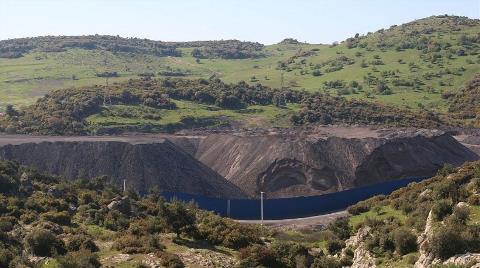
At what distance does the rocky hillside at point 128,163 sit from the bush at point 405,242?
36.5 m

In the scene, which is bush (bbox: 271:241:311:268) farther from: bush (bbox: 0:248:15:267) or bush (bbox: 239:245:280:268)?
bush (bbox: 0:248:15:267)

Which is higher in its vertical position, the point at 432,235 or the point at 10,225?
the point at 432,235

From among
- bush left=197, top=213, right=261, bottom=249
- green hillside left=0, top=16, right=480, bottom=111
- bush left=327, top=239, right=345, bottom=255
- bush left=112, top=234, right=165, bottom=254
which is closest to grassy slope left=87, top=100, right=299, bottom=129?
green hillside left=0, top=16, right=480, bottom=111

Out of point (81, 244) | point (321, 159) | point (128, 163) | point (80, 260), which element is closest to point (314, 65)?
point (321, 159)

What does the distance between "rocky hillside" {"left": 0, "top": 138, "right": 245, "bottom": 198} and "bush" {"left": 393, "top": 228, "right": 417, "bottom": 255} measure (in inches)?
1439

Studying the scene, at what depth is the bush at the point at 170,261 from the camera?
99.8ft

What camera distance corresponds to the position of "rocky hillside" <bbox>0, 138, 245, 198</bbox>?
6494 cm

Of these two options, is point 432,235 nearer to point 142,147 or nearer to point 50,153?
point 142,147

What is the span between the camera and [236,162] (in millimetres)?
73625

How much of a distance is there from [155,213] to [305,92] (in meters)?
85.9

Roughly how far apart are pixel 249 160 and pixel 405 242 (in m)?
44.9

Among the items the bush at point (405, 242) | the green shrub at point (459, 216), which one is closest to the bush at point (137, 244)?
the bush at point (405, 242)

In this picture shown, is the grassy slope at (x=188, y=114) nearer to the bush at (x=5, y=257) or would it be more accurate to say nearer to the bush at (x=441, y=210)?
the bush at (x=5, y=257)

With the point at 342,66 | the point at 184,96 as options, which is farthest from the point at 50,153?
the point at 342,66
